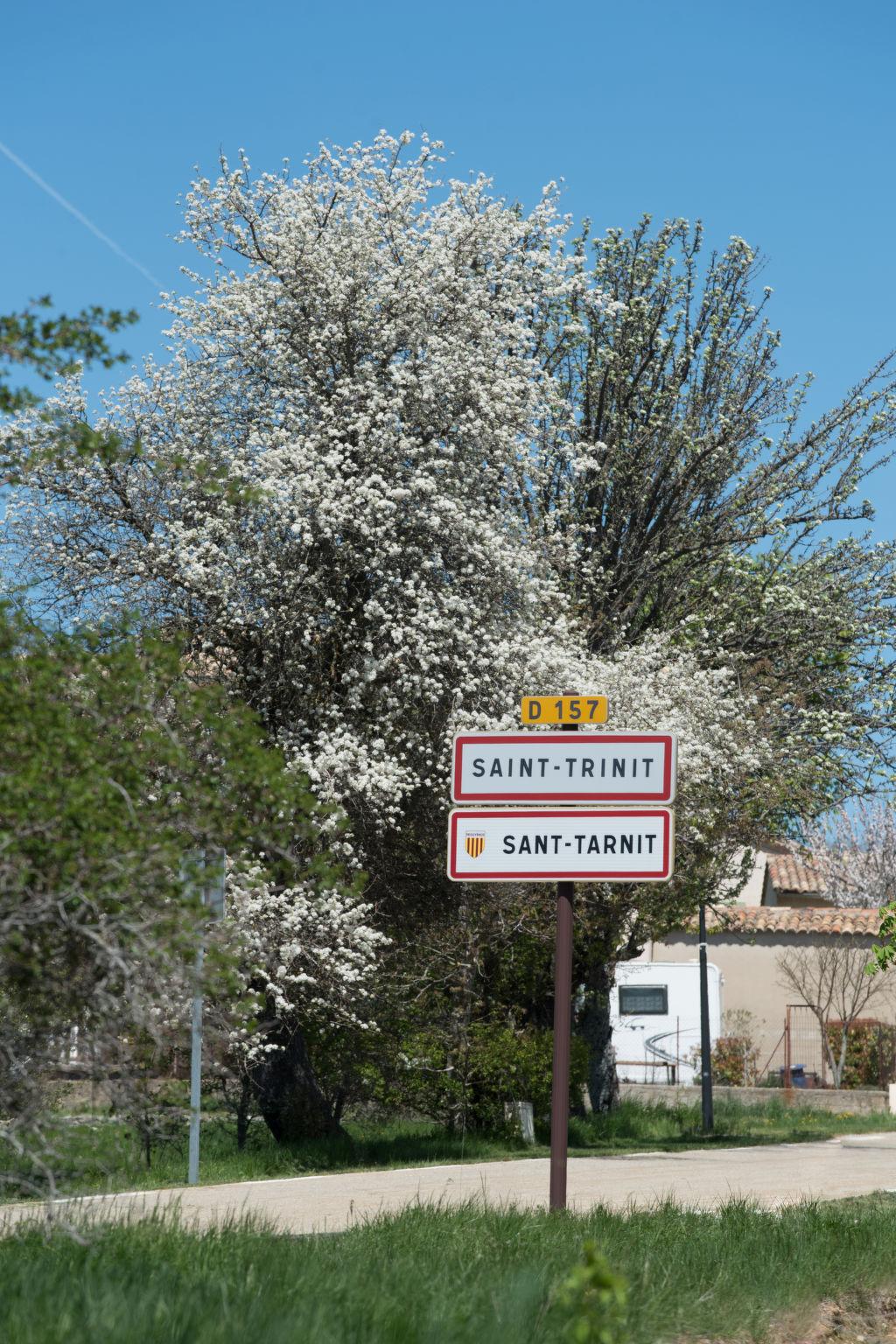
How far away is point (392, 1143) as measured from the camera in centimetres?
1808

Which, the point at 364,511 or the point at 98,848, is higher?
the point at 364,511

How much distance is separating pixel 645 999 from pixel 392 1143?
18.1 meters

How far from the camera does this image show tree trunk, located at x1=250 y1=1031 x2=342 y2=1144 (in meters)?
17.8

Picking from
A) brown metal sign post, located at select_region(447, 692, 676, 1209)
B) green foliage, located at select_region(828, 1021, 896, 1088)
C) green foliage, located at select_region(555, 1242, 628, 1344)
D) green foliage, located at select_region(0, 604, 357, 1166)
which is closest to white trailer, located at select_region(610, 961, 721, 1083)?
green foliage, located at select_region(828, 1021, 896, 1088)

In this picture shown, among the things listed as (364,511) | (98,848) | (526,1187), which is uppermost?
(364,511)

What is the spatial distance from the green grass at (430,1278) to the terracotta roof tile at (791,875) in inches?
1659

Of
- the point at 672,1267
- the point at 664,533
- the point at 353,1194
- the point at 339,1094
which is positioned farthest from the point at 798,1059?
the point at 672,1267

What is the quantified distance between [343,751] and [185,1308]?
37.2 feet

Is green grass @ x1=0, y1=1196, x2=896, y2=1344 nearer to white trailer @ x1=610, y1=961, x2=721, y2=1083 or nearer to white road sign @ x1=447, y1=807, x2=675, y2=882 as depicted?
white road sign @ x1=447, y1=807, x2=675, y2=882

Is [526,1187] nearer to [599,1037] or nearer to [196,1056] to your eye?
[196,1056]

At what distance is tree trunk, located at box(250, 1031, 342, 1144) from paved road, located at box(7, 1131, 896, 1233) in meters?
2.46

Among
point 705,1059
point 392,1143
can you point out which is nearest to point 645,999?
point 705,1059

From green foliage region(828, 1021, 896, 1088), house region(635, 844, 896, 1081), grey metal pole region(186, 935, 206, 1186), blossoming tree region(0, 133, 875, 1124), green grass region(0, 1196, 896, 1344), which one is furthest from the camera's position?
house region(635, 844, 896, 1081)

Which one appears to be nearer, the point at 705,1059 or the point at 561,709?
the point at 561,709
